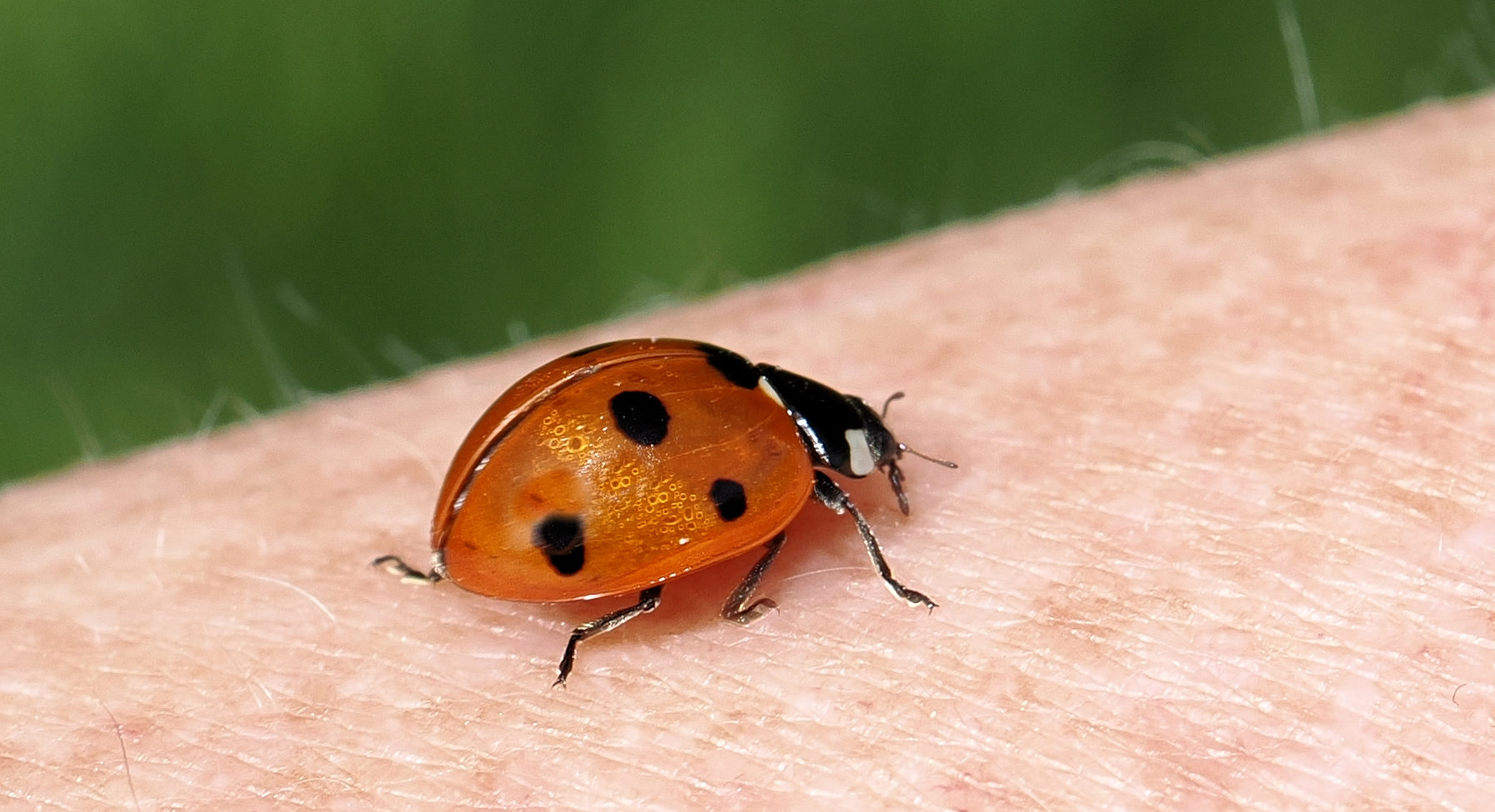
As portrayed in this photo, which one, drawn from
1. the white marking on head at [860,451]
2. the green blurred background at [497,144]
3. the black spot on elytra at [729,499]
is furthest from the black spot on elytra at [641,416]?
the green blurred background at [497,144]

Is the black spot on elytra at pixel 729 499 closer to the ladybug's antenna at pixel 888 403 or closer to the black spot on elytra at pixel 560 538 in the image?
the black spot on elytra at pixel 560 538

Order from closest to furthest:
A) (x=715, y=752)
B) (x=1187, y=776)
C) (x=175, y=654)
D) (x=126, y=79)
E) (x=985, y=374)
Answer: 1. (x=1187, y=776)
2. (x=715, y=752)
3. (x=175, y=654)
4. (x=985, y=374)
5. (x=126, y=79)

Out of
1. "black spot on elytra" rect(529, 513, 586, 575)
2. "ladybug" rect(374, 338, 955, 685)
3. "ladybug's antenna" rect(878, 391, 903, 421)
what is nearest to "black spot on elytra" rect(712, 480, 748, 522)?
"ladybug" rect(374, 338, 955, 685)

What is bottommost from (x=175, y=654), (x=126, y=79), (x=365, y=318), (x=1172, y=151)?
(x=365, y=318)

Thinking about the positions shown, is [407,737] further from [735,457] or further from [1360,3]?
[1360,3]

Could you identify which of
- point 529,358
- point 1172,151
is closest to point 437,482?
point 529,358

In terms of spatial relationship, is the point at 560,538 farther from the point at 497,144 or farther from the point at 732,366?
the point at 497,144
